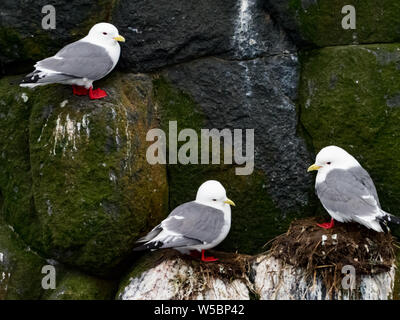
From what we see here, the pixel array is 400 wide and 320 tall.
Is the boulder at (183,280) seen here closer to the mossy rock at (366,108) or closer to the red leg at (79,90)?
the mossy rock at (366,108)

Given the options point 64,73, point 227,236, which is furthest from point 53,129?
point 227,236

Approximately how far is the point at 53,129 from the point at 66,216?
0.79 m

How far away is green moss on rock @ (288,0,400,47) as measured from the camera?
6.25 meters

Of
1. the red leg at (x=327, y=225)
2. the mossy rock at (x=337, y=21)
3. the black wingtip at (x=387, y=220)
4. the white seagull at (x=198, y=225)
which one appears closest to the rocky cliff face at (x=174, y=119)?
the mossy rock at (x=337, y=21)

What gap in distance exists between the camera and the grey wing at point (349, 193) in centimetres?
568

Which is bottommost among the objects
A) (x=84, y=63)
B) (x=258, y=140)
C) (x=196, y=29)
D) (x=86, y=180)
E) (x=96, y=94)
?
(x=86, y=180)

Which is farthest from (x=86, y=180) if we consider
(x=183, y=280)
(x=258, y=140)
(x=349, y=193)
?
(x=349, y=193)

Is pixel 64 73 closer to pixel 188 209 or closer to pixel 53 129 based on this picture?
pixel 53 129

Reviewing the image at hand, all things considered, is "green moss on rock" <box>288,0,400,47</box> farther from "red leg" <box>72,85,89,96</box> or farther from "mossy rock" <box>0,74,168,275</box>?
"red leg" <box>72,85,89,96</box>

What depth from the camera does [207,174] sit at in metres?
6.51

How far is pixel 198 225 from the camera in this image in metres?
5.84

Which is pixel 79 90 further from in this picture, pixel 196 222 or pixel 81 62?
pixel 196 222

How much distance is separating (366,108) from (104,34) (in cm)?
246

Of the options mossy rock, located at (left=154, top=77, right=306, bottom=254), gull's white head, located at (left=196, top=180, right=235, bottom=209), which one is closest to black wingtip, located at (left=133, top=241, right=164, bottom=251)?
gull's white head, located at (left=196, top=180, right=235, bottom=209)
